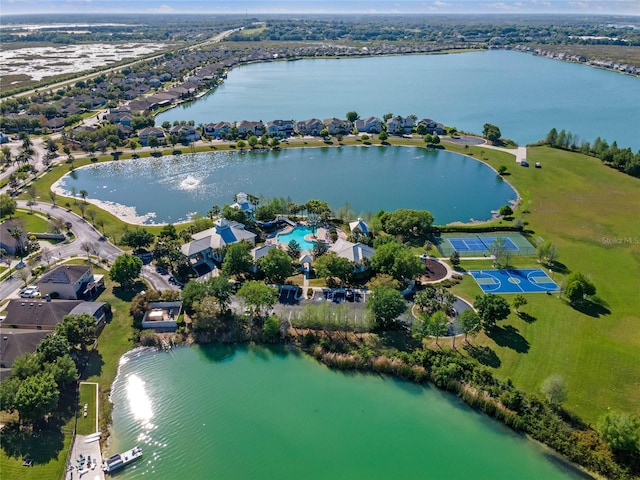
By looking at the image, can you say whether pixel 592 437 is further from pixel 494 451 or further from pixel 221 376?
pixel 221 376

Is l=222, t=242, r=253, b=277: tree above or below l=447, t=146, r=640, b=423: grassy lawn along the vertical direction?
above

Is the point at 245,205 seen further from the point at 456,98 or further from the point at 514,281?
the point at 456,98

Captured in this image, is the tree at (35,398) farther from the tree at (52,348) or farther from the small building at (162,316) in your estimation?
the small building at (162,316)

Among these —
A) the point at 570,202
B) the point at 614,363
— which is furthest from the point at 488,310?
the point at 570,202

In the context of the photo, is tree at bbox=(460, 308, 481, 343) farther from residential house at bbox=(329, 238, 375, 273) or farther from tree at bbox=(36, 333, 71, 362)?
tree at bbox=(36, 333, 71, 362)

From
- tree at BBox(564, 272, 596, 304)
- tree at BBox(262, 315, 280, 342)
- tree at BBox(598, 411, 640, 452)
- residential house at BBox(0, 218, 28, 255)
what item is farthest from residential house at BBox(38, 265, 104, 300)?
tree at BBox(564, 272, 596, 304)

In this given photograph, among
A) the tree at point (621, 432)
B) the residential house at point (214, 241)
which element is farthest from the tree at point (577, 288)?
the residential house at point (214, 241)
